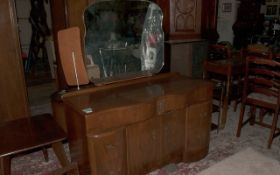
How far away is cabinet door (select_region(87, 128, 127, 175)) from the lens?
1.55m

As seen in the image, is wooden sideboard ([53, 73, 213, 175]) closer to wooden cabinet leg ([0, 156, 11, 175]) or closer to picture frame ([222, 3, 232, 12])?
wooden cabinet leg ([0, 156, 11, 175])

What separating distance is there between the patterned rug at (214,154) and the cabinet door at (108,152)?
0.49 meters

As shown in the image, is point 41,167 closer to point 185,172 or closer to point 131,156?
point 131,156

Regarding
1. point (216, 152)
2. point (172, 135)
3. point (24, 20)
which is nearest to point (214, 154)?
point (216, 152)

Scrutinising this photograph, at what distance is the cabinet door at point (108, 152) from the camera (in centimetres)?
155

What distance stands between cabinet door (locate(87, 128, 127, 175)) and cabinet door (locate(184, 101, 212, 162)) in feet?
1.96

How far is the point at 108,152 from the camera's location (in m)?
1.60

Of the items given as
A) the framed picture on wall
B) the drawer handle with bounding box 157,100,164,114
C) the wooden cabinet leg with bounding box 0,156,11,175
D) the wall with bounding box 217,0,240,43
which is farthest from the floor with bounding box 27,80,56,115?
the framed picture on wall

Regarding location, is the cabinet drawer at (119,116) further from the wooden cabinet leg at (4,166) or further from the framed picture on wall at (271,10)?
the framed picture on wall at (271,10)

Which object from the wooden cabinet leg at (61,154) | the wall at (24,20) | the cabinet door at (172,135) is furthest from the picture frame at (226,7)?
the wooden cabinet leg at (61,154)

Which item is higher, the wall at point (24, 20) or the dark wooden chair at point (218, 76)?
the wall at point (24, 20)

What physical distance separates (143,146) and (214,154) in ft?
2.94

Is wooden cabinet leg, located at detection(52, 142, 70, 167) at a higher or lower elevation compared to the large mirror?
lower

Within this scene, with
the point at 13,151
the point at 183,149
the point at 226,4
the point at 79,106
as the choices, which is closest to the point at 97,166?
the point at 79,106
